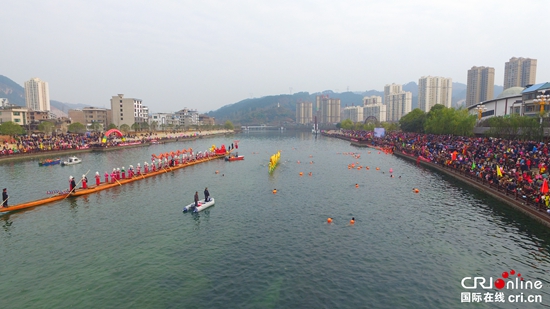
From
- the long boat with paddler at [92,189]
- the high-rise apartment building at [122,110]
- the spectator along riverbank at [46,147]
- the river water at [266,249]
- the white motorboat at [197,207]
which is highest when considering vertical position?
the high-rise apartment building at [122,110]

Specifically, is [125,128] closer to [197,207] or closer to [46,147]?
[46,147]

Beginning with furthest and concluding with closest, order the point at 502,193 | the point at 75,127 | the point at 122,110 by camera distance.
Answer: the point at 122,110 → the point at 75,127 → the point at 502,193

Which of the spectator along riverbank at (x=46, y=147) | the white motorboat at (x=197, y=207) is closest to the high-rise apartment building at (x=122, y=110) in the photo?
the spectator along riverbank at (x=46, y=147)

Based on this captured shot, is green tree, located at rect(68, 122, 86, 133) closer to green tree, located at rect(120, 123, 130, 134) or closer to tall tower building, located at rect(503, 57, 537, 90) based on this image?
green tree, located at rect(120, 123, 130, 134)

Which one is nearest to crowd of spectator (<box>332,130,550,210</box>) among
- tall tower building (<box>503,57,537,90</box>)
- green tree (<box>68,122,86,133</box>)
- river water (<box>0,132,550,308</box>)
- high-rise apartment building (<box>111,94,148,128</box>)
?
river water (<box>0,132,550,308</box>)

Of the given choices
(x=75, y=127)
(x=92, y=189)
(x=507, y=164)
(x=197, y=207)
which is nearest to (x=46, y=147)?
(x=92, y=189)

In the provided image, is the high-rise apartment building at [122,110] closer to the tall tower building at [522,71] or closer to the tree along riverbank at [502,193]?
the tree along riverbank at [502,193]
